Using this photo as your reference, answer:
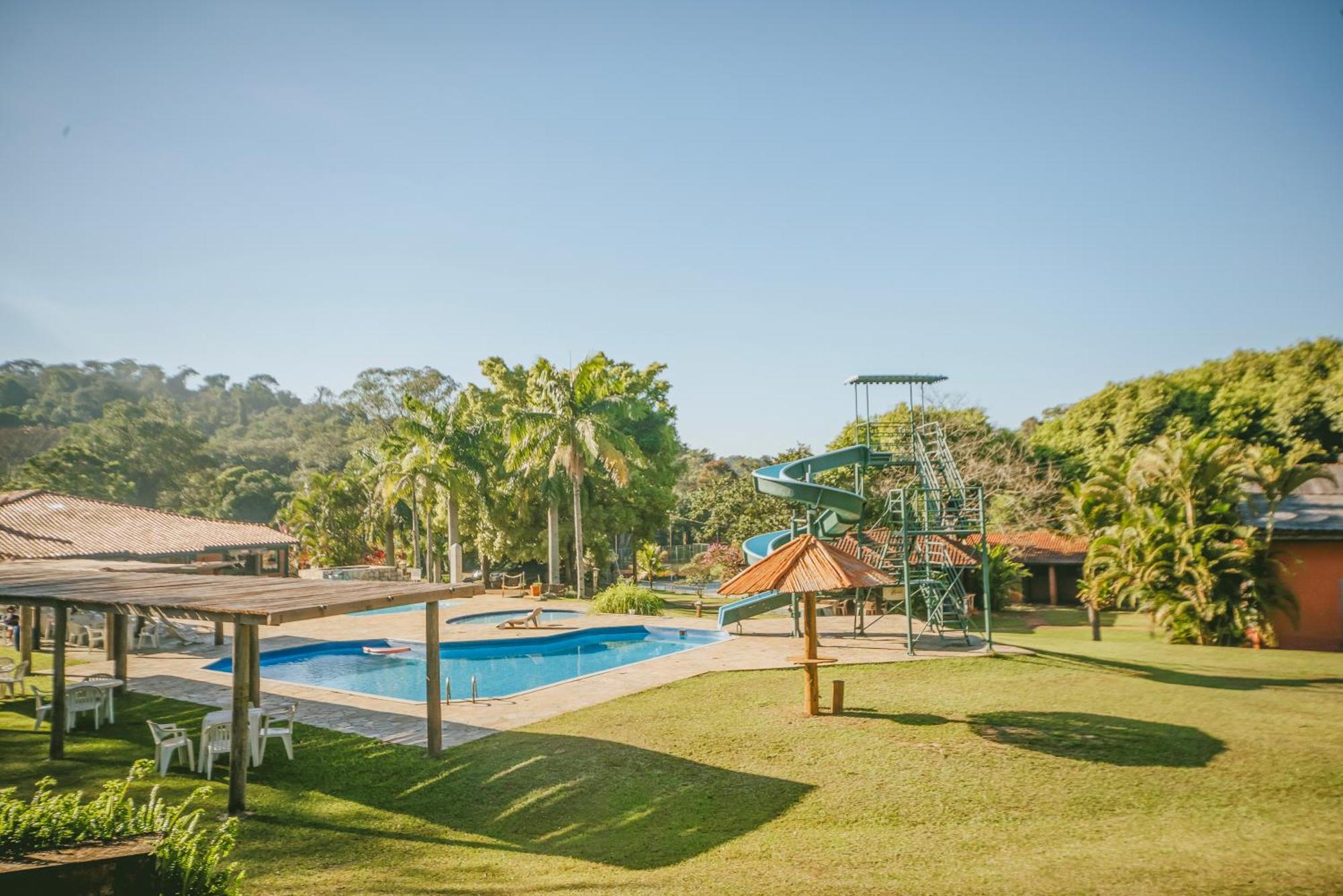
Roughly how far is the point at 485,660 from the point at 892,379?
12296 mm

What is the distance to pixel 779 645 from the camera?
1828 centimetres

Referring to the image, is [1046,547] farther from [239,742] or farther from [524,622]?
[239,742]

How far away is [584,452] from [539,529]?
6185 mm

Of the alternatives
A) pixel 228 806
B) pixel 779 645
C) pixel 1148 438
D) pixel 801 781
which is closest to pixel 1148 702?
pixel 801 781

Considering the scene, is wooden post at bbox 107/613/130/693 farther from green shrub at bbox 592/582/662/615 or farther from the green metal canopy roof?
the green metal canopy roof

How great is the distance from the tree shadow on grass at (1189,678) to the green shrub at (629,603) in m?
11.8

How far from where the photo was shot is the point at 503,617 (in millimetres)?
26312

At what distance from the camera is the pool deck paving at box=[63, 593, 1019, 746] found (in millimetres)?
12117

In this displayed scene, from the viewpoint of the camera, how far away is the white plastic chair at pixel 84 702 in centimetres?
1150

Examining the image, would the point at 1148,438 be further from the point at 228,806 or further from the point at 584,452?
the point at 228,806

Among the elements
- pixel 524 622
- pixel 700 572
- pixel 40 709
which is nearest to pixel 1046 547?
pixel 700 572

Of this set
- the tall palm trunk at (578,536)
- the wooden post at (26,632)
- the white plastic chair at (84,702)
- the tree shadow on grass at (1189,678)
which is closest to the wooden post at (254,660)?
the white plastic chair at (84,702)

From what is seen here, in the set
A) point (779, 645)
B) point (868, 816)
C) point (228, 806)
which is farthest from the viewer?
point (779, 645)

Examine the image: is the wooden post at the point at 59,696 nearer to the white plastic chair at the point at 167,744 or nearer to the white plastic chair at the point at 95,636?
the white plastic chair at the point at 167,744
